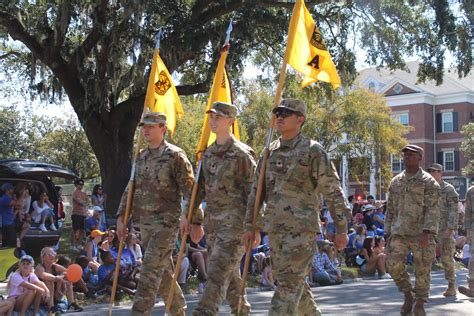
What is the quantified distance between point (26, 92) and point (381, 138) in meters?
22.5

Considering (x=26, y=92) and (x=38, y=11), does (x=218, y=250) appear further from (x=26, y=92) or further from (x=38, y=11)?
(x=26, y=92)

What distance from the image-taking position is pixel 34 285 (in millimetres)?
9195

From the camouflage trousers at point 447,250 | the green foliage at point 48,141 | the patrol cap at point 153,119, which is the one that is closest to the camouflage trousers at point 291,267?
the patrol cap at point 153,119

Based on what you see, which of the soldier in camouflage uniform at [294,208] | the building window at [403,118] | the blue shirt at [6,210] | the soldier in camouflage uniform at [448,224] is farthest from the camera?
the building window at [403,118]

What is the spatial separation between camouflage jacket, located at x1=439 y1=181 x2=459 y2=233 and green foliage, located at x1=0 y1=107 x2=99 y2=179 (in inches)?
1363

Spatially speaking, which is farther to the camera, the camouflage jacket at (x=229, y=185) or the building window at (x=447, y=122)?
the building window at (x=447, y=122)

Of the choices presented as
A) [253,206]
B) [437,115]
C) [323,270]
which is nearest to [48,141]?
[437,115]

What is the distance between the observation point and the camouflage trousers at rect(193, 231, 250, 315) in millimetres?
6367

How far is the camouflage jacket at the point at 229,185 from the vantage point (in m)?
6.78

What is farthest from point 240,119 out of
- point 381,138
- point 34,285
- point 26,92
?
point 34,285

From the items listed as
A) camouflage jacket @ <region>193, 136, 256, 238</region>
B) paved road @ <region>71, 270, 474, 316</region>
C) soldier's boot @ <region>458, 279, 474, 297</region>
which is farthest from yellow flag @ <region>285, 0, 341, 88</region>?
soldier's boot @ <region>458, 279, 474, 297</region>

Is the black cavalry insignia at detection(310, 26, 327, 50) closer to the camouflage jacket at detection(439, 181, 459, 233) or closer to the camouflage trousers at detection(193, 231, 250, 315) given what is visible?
the camouflage trousers at detection(193, 231, 250, 315)

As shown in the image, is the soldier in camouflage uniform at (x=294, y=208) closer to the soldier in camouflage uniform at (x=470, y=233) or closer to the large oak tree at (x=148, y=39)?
the soldier in camouflage uniform at (x=470, y=233)

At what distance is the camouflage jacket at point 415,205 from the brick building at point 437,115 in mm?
44954
